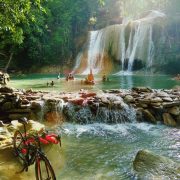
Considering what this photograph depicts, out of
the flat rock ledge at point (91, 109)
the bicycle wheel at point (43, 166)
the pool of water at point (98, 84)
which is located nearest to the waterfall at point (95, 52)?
the pool of water at point (98, 84)

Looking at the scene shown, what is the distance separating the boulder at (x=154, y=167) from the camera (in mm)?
6408

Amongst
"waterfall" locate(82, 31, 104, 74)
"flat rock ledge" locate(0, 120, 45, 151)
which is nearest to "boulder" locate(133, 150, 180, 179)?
"flat rock ledge" locate(0, 120, 45, 151)

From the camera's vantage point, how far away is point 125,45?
3703 centimetres

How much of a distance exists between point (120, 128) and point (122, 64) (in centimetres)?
2529

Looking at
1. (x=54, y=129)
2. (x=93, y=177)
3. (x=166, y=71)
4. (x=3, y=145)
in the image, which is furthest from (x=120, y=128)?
(x=166, y=71)

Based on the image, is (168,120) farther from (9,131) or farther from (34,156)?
(34,156)

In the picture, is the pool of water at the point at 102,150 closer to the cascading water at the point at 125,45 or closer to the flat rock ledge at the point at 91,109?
the flat rock ledge at the point at 91,109

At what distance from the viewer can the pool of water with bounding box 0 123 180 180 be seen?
6703 mm

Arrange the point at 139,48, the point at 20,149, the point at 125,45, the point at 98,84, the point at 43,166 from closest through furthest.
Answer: the point at 43,166 → the point at 20,149 → the point at 98,84 → the point at 139,48 → the point at 125,45

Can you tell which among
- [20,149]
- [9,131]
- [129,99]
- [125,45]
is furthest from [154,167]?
[125,45]

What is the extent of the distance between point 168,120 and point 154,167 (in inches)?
223

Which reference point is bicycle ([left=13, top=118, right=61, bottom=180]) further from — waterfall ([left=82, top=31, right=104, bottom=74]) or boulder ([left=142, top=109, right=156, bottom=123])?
waterfall ([left=82, top=31, right=104, bottom=74])

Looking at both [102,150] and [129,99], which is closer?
[102,150]

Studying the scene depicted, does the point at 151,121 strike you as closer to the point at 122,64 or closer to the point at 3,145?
the point at 3,145
